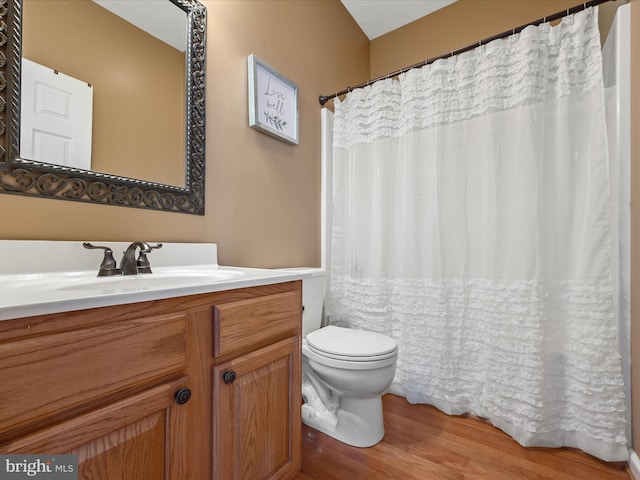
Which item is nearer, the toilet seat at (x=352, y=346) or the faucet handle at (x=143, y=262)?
the faucet handle at (x=143, y=262)

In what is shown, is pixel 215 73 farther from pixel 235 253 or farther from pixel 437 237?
pixel 437 237

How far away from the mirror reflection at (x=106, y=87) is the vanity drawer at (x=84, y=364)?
66 centimetres

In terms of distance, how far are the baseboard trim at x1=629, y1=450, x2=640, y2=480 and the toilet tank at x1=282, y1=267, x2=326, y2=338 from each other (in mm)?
1383

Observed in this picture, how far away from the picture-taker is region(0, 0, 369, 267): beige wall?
1002mm

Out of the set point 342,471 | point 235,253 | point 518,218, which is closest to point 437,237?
point 518,218

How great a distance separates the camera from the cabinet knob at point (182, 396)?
2.34ft

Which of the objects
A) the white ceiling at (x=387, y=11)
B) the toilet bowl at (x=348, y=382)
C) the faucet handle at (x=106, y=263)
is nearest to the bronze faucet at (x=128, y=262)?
the faucet handle at (x=106, y=263)

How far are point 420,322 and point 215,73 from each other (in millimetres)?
1619

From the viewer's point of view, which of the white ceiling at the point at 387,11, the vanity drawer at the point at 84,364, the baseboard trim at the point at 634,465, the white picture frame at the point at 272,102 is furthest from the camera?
the white ceiling at the point at 387,11

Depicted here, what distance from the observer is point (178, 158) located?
125 centimetres

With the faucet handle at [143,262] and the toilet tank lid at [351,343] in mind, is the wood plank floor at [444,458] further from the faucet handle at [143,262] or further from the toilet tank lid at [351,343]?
the faucet handle at [143,262]

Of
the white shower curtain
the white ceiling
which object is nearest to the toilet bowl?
the white shower curtain

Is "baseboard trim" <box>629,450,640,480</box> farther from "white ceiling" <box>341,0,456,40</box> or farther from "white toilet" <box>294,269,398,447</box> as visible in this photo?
"white ceiling" <box>341,0,456,40</box>

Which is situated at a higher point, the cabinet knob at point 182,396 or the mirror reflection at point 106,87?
the mirror reflection at point 106,87
